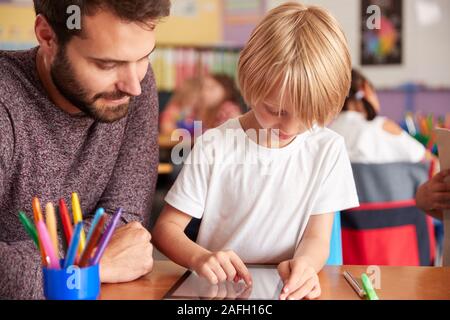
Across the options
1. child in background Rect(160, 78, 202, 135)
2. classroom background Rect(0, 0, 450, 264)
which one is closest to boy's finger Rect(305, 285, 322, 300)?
child in background Rect(160, 78, 202, 135)

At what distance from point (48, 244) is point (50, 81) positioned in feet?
1.36

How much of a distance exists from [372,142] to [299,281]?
1.73 m

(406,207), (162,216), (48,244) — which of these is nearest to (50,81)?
(162,216)

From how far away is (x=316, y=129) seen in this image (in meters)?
1.16

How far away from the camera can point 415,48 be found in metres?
4.92

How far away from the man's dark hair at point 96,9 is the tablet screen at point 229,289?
38 centimetres

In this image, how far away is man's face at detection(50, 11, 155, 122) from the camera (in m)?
0.96

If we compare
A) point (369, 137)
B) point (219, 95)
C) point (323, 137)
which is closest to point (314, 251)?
point (323, 137)

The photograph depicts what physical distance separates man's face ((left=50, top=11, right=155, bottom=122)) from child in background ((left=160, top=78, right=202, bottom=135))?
314 centimetres

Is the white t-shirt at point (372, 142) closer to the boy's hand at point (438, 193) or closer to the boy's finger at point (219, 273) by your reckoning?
the boy's hand at point (438, 193)

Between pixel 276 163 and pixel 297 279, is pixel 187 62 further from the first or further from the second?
pixel 297 279

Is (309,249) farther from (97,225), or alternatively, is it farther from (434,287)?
(97,225)

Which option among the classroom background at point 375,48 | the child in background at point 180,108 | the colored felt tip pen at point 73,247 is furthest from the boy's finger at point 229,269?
the classroom background at point 375,48

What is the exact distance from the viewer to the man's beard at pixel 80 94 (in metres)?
1.03
